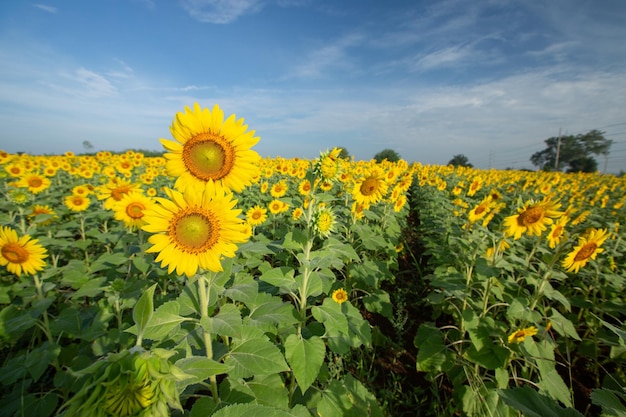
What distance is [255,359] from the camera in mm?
1320

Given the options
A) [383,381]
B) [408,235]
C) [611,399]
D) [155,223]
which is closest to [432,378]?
[383,381]

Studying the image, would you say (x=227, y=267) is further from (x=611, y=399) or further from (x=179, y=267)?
(x=611, y=399)

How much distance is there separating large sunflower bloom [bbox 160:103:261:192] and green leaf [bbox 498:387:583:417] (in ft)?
4.83

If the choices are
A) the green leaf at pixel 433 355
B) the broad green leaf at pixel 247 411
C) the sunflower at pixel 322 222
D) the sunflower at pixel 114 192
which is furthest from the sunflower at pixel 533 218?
the sunflower at pixel 114 192

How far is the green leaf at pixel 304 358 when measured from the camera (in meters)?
1.69

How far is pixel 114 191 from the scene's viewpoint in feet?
10.4

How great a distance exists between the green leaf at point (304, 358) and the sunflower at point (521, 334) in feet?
6.20

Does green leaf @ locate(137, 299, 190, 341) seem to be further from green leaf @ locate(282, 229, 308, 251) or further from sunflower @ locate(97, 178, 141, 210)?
sunflower @ locate(97, 178, 141, 210)

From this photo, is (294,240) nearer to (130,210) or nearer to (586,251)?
(130,210)

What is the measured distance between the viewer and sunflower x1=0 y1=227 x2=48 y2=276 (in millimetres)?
2541

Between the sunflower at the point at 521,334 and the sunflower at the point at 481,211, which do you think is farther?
the sunflower at the point at 481,211

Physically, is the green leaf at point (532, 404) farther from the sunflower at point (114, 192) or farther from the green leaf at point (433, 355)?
the sunflower at point (114, 192)

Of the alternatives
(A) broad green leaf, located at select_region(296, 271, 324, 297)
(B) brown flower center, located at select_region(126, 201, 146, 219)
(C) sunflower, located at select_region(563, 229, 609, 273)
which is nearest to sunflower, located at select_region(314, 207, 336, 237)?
(A) broad green leaf, located at select_region(296, 271, 324, 297)

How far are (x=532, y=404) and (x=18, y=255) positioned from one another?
3.95m
